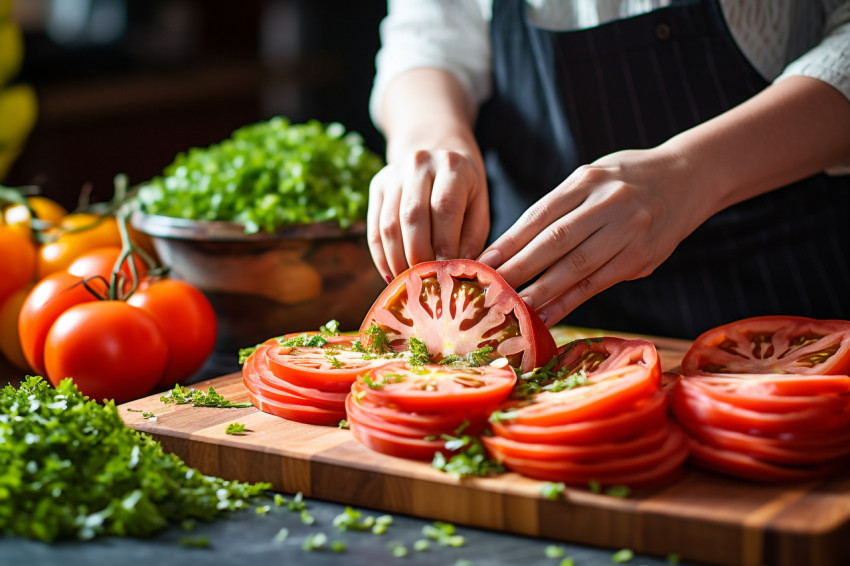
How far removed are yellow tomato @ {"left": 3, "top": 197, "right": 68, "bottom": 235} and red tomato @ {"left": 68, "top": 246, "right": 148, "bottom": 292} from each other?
20 cm

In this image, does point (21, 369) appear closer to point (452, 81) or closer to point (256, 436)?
point (256, 436)

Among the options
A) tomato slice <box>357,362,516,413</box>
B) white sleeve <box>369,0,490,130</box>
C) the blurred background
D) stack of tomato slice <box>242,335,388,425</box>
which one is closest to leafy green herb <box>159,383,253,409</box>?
stack of tomato slice <box>242,335,388,425</box>

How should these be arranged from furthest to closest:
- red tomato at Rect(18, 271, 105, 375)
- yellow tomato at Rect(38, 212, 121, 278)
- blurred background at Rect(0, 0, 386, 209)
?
blurred background at Rect(0, 0, 386, 209) < yellow tomato at Rect(38, 212, 121, 278) < red tomato at Rect(18, 271, 105, 375)

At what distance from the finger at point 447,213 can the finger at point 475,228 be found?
0.03m

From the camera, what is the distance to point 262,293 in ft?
6.22

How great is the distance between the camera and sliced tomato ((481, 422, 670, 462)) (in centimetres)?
112

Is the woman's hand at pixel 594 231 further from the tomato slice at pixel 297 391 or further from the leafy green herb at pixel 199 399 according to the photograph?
the leafy green herb at pixel 199 399

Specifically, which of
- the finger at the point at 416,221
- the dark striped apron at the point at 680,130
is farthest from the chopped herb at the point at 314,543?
the dark striped apron at the point at 680,130

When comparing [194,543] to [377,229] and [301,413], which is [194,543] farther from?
[377,229]

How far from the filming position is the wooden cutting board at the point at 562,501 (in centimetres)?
102

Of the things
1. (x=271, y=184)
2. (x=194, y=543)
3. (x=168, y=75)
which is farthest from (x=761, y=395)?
(x=168, y=75)

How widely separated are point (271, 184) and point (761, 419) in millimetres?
1249

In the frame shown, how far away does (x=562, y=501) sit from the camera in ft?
3.59

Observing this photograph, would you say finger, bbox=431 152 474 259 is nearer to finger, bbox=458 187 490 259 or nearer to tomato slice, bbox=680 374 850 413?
finger, bbox=458 187 490 259
